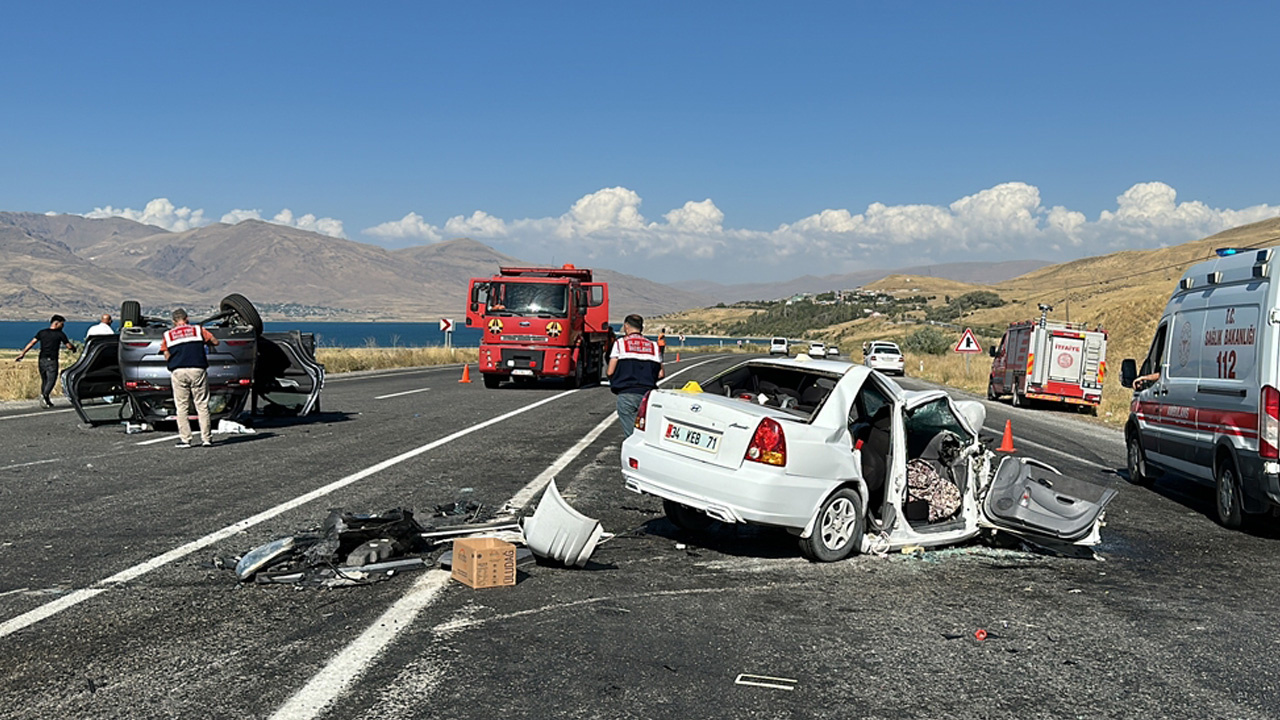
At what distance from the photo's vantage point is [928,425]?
854cm

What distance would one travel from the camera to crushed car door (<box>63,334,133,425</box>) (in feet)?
51.8

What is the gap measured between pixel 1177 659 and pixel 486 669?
11.1 feet

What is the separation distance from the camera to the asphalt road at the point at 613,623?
4.64 m

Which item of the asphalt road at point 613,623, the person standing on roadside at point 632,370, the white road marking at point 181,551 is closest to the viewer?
the asphalt road at point 613,623

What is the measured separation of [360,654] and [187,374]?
30.9 feet

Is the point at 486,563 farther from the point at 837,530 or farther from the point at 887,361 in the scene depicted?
the point at 887,361

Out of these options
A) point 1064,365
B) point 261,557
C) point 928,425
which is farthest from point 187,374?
Answer: point 1064,365

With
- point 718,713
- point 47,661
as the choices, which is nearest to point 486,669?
point 718,713

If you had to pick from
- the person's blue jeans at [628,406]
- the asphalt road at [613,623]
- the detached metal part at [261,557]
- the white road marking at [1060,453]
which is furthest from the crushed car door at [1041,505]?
the white road marking at [1060,453]

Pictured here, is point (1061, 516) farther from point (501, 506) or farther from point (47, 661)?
point (47, 661)

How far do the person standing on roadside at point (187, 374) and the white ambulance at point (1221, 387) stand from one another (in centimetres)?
1088

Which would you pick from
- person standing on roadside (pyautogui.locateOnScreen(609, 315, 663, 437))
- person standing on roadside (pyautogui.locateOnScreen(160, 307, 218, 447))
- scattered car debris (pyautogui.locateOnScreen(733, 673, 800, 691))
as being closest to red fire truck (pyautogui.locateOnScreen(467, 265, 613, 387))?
person standing on roadside (pyautogui.locateOnScreen(160, 307, 218, 447))

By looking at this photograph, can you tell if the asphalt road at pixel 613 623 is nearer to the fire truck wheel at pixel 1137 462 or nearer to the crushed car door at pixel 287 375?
the fire truck wheel at pixel 1137 462

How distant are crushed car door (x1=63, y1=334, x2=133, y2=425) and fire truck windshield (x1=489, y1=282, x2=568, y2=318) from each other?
35.8 ft
